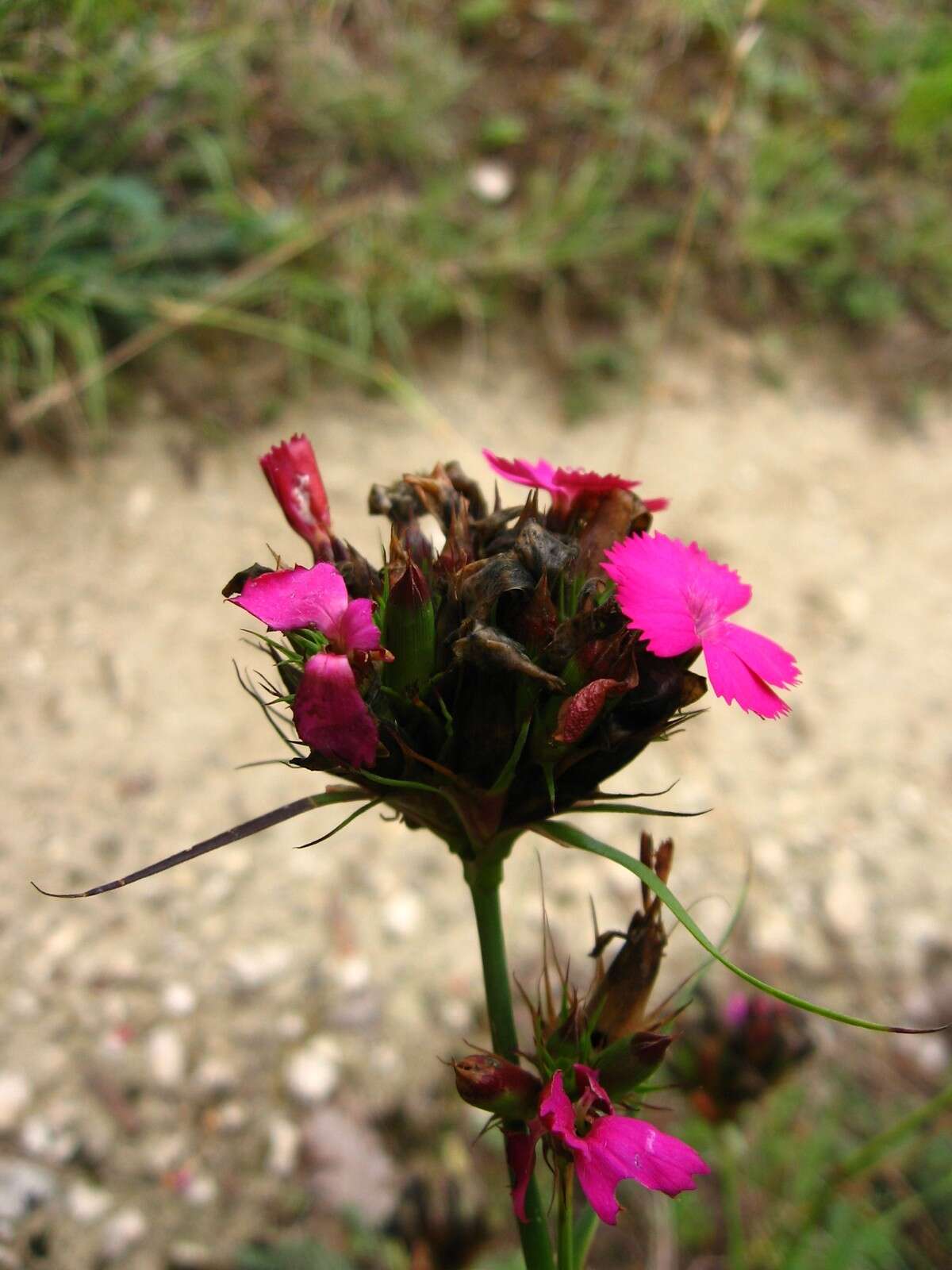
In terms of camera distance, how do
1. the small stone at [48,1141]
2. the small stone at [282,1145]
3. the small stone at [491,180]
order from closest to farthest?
1. the small stone at [48,1141]
2. the small stone at [282,1145]
3. the small stone at [491,180]

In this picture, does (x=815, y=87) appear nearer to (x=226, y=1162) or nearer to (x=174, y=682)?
(x=174, y=682)

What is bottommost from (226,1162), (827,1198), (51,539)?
(827,1198)

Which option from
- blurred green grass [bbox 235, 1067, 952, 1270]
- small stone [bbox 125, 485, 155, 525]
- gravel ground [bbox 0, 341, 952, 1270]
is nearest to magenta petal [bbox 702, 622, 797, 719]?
blurred green grass [bbox 235, 1067, 952, 1270]

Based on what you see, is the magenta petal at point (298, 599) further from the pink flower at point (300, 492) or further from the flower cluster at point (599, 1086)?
the flower cluster at point (599, 1086)

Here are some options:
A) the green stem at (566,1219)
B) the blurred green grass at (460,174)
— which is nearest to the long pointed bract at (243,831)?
the green stem at (566,1219)

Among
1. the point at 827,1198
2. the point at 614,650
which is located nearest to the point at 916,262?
the point at 827,1198

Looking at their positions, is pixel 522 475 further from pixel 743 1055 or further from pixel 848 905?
pixel 848 905

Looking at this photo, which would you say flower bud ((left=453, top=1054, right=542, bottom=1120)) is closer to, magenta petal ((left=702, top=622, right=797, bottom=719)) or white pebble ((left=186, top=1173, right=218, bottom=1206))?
magenta petal ((left=702, top=622, right=797, bottom=719))
